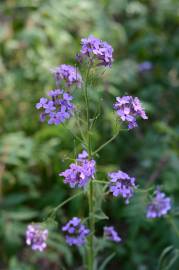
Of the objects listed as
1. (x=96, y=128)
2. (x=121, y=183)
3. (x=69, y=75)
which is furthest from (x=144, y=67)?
(x=121, y=183)

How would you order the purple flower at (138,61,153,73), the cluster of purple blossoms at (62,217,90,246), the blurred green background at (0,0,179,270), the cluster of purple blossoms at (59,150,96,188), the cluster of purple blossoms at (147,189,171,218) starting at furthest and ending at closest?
the purple flower at (138,61,153,73) < the blurred green background at (0,0,179,270) < the cluster of purple blossoms at (147,189,171,218) < the cluster of purple blossoms at (62,217,90,246) < the cluster of purple blossoms at (59,150,96,188)

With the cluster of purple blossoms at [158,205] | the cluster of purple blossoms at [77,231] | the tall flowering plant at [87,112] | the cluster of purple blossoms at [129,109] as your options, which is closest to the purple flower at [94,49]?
the tall flowering plant at [87,112]

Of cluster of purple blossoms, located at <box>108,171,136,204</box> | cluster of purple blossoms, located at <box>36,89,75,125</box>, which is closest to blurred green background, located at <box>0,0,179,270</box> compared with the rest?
cluster of purple blossoms, located at <box>108,171,136,204</box>

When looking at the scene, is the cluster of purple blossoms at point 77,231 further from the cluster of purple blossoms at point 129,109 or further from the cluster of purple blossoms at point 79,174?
the cluster of purple blossoms at point 129,109

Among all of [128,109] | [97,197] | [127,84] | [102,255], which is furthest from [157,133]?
[128,109]

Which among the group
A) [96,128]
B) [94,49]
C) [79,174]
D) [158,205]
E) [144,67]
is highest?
[144,67]

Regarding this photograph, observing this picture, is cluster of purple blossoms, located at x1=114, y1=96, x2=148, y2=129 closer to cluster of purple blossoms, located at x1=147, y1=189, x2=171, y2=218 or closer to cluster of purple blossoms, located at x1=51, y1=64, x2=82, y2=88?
cluster of purple blossoms, located at x1=51, y1=64, x2=82, y2=88

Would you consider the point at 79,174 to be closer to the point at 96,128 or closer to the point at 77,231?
the point at 77,231
